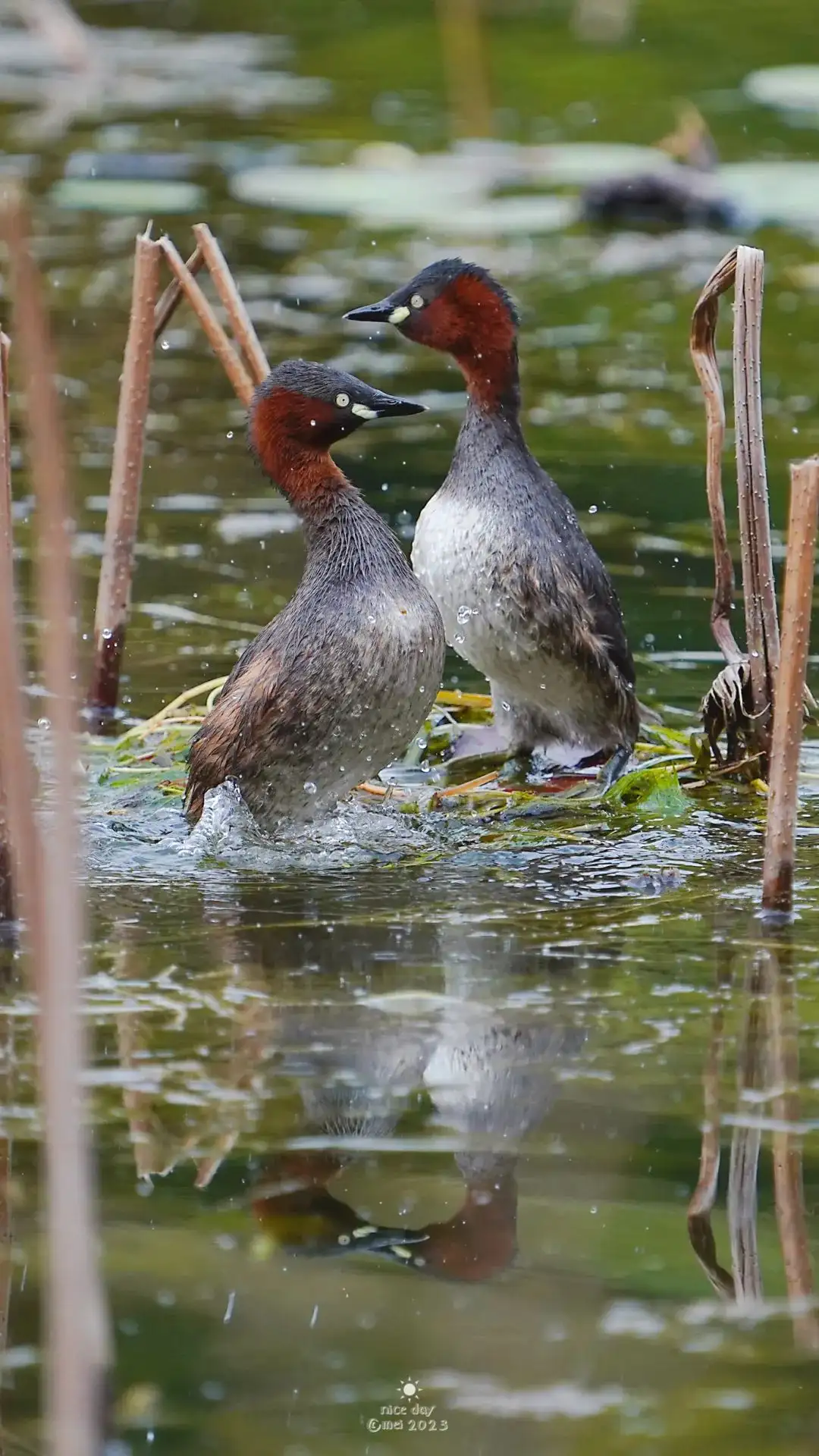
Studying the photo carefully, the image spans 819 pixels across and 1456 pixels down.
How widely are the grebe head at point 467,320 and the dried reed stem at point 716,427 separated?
0.82 m

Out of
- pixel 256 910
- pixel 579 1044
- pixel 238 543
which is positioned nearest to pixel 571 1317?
pixel 579 1044

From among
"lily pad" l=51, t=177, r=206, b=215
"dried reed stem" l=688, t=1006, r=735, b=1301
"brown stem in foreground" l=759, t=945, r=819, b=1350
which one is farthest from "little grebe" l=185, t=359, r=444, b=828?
"lily pad" l=51, t=177, r=206, b=215

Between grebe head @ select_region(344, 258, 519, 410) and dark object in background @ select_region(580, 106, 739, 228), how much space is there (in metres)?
8.27

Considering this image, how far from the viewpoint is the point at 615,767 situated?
22.4ft

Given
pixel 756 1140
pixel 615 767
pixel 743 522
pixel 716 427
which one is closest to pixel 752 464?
pixel 743 522

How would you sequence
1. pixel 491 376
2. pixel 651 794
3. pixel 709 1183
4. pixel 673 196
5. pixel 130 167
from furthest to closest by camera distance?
pixel 130 167 < pixel 673 196 < pixel 491 376 < pixel 651 794 < pixel 709 1183

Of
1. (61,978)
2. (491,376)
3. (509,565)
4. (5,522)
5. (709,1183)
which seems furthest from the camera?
(491,376)

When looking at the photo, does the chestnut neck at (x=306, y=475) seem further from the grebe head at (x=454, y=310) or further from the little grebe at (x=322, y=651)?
the grebe head at (x=454, y=310)

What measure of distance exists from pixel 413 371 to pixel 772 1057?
807cm

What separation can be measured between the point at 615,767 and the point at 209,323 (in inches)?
73.6

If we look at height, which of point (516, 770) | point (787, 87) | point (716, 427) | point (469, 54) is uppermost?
point (787, 87)

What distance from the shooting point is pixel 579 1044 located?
4.52 meters

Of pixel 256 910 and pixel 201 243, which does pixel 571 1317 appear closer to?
pixel 256 910

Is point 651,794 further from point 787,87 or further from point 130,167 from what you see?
point 787,87
